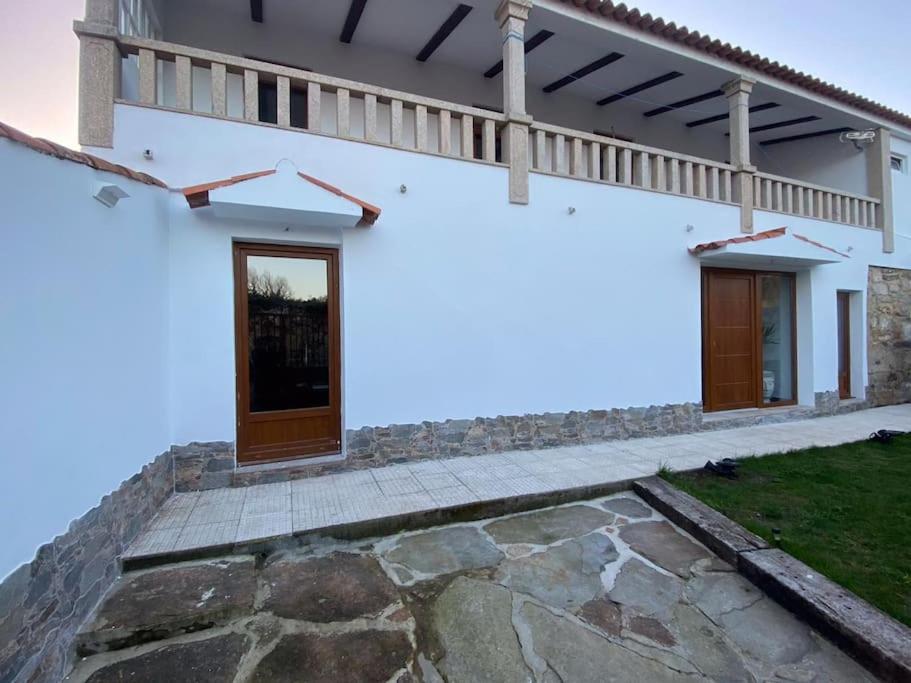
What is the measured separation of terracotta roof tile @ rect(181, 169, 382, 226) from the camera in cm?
412

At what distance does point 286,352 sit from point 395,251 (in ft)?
5.73

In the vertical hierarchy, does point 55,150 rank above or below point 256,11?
below

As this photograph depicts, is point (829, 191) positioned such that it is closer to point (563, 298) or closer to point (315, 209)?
point (563, 298)

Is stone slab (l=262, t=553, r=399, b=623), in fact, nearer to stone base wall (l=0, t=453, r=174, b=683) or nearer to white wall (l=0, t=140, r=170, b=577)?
stone base wall (l=0, t=453, r=174, b=683)

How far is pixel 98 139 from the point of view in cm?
417

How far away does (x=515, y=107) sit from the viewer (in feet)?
19.3

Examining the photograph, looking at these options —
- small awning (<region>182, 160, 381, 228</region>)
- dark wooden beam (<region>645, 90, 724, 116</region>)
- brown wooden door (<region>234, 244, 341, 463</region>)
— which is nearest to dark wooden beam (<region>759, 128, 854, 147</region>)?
dark wooden beam (<region>645, 90, 724, 116</region>)

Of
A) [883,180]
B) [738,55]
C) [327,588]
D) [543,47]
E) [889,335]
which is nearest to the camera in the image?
[327,588]

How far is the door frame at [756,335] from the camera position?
7.57 metres

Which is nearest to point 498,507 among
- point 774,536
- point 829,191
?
point 774,536

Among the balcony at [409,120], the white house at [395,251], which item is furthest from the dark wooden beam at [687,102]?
the balcony at [409,120]

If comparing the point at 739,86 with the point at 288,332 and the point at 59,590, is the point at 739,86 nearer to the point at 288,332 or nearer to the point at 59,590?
the point at 288,332

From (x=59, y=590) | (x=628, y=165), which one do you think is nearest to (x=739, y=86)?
(x=628, y=165)

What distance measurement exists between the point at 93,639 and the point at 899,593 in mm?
5004
